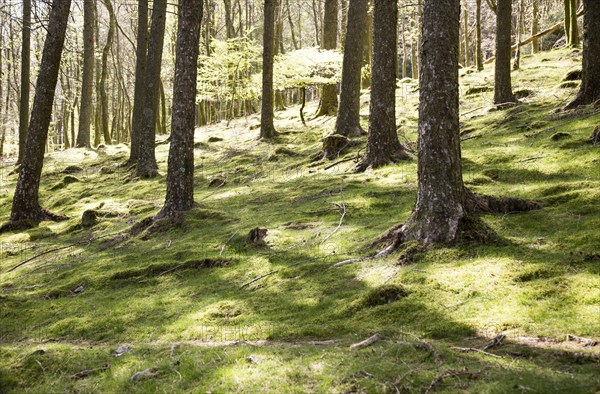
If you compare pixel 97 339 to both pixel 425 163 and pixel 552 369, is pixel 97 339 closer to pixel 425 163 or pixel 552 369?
pixel 425 163

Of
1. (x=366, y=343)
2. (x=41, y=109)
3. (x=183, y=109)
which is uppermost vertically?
(x=41, y=109)

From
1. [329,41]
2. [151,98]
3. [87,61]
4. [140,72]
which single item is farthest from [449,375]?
[87,61]

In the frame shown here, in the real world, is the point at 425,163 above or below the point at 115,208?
above

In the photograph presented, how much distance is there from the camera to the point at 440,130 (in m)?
6.96

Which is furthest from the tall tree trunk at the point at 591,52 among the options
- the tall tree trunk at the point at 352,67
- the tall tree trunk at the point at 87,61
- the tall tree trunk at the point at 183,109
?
the tall tree trunk at the point at 87,61

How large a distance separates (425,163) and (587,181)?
3.08 m

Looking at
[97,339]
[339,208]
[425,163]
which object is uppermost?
[425,163]

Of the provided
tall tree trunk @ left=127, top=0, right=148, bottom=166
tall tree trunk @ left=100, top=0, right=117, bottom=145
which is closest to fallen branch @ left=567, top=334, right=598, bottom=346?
tall tree trunk @ left=127, top=0, right=148, bottom=166

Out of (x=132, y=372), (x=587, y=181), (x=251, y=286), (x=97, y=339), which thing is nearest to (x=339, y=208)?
(x=251, y=286)

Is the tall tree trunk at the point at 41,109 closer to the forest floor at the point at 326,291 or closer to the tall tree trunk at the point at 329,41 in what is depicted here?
the forest floor at the point at 326,291

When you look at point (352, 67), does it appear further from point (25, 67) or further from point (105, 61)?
point (105, 61)

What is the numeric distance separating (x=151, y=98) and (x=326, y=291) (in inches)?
518

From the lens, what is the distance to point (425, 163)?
23.3 feet

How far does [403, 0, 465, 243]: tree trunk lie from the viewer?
6.95m
